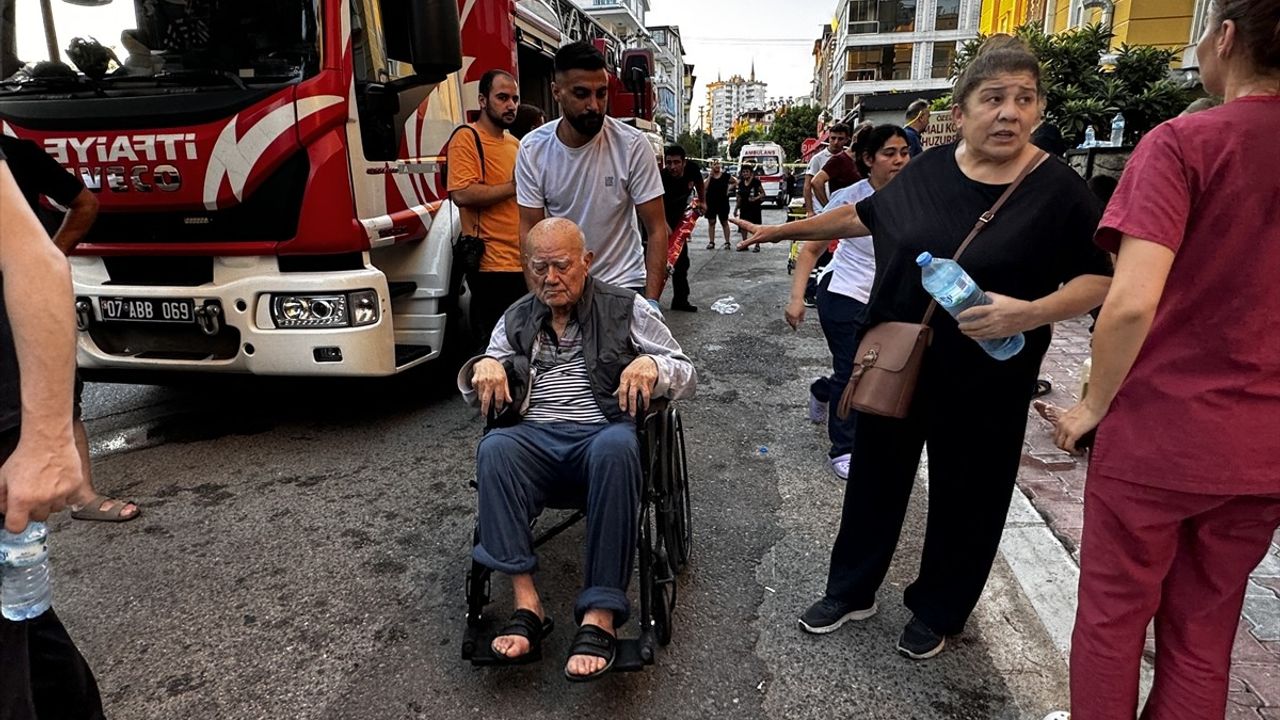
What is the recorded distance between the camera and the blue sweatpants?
2.29 metres

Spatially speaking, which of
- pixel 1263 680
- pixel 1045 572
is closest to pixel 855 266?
pixel 1045 572

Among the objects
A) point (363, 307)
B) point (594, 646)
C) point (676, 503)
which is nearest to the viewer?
point (594, 646)

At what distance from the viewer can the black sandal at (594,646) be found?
83.8 inches

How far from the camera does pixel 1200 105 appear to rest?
264cm

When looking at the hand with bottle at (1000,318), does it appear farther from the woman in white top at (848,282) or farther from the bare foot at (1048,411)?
the bare foot at (1048,411)

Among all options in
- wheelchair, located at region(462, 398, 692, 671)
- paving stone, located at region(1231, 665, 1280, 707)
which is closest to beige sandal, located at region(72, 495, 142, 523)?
wheelchair, located at region(462, 398, 692, 671)

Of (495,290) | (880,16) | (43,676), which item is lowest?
(43,676)

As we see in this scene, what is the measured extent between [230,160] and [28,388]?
2891 mm

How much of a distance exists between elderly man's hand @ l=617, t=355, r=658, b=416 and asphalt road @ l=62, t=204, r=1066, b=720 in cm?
83

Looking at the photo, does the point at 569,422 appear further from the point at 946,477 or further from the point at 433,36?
the point at 433,36

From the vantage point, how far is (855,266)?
3.82 metres

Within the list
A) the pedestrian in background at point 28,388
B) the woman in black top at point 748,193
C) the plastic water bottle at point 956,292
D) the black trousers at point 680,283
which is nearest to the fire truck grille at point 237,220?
the pedestrian in background at point 28,388

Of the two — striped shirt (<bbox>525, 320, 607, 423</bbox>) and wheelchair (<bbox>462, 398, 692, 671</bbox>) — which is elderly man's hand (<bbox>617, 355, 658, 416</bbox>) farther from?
striped shirt (<bbox>525, 320, 607, 423</bbox>)

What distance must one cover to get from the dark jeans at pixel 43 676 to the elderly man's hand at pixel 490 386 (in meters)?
1.18
